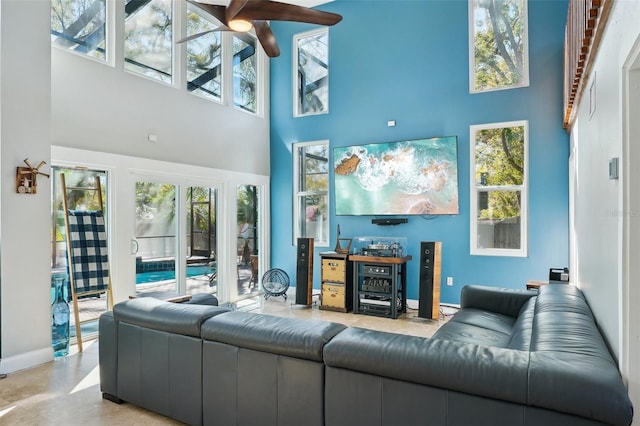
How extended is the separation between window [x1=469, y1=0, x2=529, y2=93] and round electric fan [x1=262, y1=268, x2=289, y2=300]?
13.2ft

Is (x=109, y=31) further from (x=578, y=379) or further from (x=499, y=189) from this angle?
(x=578, y=379)

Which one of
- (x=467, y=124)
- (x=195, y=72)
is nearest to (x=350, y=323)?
(x=467, y=124)

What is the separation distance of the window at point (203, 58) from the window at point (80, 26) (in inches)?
48.9

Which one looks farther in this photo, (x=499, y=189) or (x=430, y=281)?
(x=499, y=189)

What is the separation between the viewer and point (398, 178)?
19.2ft

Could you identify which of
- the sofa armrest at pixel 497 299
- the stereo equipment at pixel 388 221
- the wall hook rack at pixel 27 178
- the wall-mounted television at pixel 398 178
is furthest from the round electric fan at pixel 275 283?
Result: the wall hook rack at pixel 27 178

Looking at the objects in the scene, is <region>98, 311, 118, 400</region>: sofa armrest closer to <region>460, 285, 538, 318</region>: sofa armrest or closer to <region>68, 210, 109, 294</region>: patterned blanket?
<region>68, 210, 109, 294</region>: patterned blanket

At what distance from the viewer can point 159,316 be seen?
8.07 feet

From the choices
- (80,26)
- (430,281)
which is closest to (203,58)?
(80,26)

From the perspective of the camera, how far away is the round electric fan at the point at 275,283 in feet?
21.4

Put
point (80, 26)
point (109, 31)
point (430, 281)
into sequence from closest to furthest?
point (80, 26), point (109, 31), point (430, 281)

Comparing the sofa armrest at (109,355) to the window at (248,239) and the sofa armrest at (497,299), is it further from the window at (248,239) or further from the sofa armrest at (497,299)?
the window at (248,239)

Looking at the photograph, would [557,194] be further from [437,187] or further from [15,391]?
[15,391]

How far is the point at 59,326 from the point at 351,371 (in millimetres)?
3454
